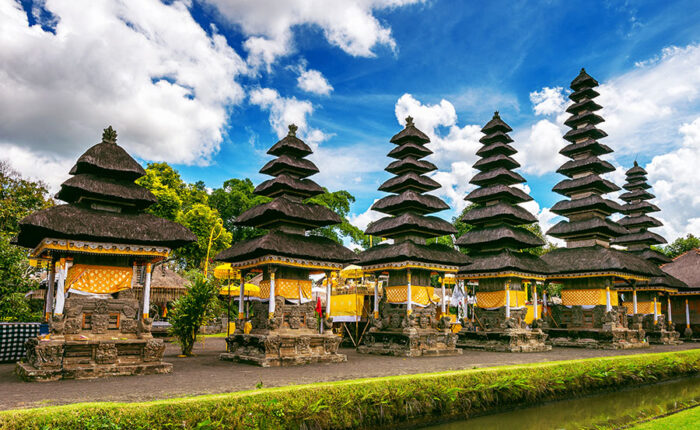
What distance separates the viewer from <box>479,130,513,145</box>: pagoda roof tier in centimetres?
2772

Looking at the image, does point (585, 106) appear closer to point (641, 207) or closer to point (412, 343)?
point (641, 207)

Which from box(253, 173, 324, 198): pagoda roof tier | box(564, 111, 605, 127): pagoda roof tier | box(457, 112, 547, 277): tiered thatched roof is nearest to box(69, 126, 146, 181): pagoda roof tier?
box(253, 173, 324, 198): pagoda roof tier

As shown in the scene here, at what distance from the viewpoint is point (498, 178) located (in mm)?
26750

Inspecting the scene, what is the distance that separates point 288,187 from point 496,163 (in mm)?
14264

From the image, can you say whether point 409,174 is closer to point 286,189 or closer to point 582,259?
point 286,189

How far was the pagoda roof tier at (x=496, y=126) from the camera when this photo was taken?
92.0ft

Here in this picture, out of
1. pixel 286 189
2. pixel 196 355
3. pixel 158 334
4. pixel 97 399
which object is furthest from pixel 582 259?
pixel 97 399

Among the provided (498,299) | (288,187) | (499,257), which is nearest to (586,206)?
(499,257)

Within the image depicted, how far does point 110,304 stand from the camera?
43.5 ft

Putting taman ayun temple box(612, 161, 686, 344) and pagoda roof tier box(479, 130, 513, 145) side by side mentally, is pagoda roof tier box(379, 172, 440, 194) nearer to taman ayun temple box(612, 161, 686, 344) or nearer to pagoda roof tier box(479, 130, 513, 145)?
pagoda roof tier box(479, 130, 513, 145)

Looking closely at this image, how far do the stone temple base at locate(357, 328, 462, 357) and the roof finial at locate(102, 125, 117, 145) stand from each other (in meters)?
12.8

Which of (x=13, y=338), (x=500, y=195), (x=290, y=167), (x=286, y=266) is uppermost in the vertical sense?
(x=500, y=195)

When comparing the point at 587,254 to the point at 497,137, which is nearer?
the point at 587,254

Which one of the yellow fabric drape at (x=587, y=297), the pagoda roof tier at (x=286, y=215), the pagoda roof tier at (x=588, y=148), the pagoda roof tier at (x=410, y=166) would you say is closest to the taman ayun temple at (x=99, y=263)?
the pagoda roof tier at (x=286, y=215)
